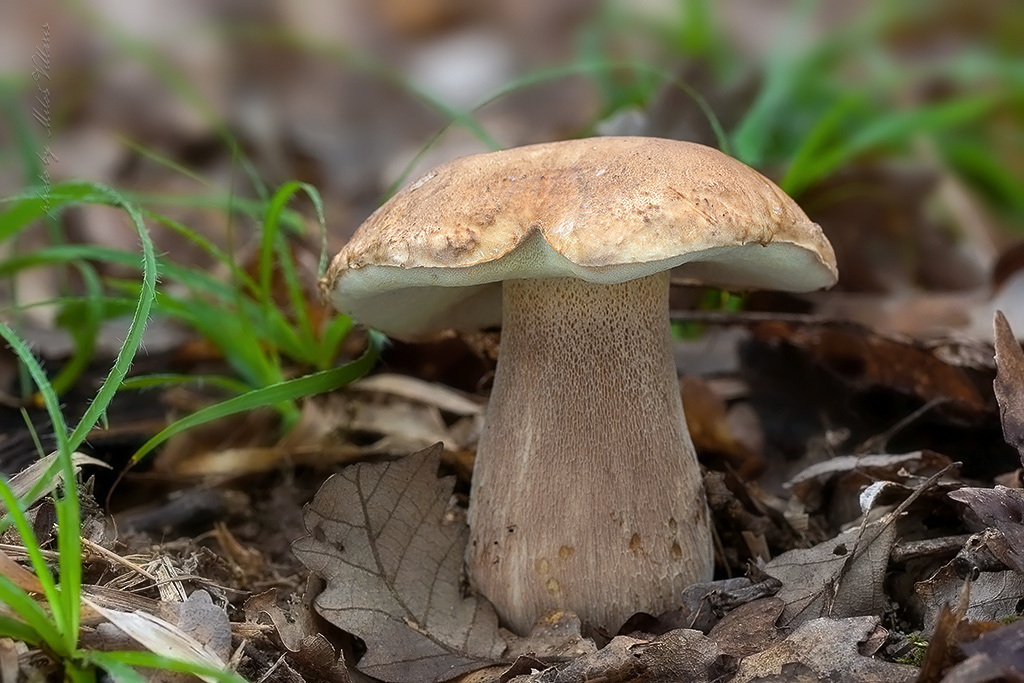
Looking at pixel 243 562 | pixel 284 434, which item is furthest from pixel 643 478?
pixel 284 434

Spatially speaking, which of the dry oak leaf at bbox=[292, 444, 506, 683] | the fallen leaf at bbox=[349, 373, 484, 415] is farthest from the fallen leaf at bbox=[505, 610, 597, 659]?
the fallen leaf at bbox=[349, 373, 484, 415]

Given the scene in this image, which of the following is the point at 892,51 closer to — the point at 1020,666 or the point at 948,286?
the point at 948,286

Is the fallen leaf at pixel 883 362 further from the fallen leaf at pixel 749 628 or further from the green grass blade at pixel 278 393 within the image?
the green grass blade at pixel 278 393

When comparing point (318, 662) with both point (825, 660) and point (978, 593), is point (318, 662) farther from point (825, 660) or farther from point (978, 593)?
point (978, 593)

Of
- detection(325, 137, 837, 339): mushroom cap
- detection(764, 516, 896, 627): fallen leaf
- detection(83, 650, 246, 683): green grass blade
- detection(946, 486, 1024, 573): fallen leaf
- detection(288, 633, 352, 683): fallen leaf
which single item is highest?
detection(325, 137, 837, 339): mushroom cap

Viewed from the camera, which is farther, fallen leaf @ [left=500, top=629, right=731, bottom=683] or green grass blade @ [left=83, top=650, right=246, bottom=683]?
fallen leaf @ [left=500, top=629, right=731, bottom=683]

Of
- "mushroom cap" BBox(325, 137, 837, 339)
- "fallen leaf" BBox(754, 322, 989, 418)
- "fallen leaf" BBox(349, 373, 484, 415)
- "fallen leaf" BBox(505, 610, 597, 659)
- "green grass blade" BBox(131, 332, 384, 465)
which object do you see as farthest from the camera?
"fallen leaf" BBox(349, 373, 484, 415)

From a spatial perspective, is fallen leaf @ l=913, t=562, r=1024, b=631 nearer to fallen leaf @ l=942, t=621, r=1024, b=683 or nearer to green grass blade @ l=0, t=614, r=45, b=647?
fallen leaf @ l=942, t=621, r=1024, b=683

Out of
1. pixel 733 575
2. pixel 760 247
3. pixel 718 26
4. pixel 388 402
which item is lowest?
pixel 733 575
